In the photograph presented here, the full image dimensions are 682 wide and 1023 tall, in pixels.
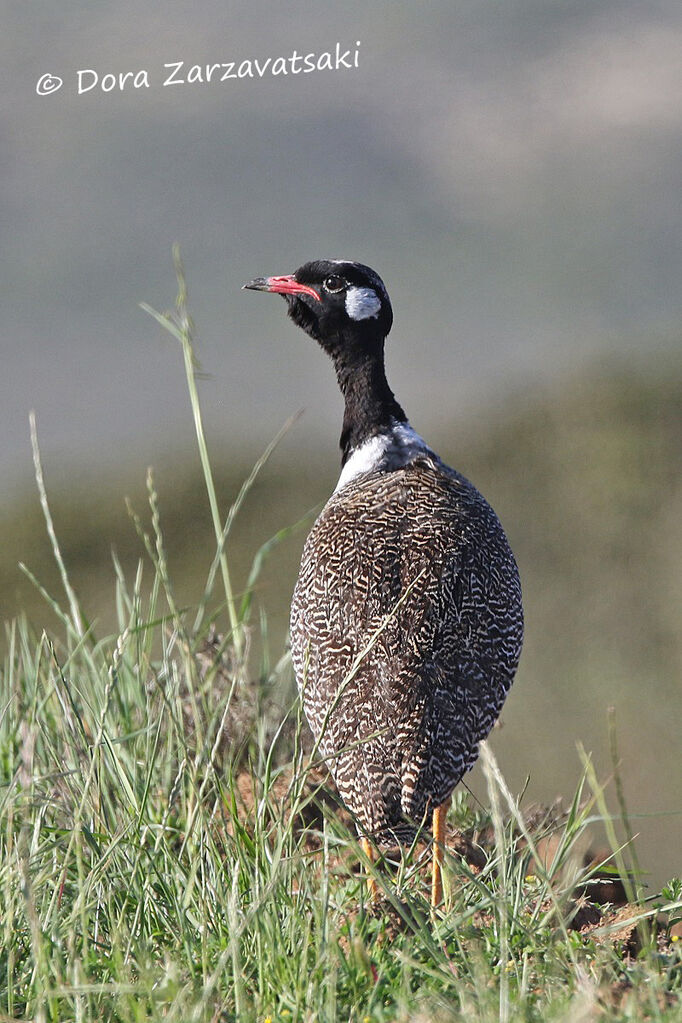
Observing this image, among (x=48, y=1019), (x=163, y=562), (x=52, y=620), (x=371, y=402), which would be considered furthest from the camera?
(x=52, y=620)

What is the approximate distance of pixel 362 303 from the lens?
4.39 m

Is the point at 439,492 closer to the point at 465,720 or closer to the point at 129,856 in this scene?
the point at 465,720

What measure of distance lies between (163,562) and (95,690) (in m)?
0.76

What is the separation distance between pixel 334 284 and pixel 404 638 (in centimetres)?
163

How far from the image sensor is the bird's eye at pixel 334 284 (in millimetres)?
4375

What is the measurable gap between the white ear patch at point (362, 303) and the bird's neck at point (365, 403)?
Result: 0.54ft

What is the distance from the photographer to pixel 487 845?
3.89 m

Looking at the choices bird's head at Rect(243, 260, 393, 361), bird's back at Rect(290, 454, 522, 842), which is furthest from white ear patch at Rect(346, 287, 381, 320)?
bird's back at Rect(290, 454, 522, 842)

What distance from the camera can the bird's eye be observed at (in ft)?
14.4

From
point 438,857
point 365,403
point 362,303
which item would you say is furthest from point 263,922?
point 362,303

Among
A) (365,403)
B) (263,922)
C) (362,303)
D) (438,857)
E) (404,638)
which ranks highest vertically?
(362,303)

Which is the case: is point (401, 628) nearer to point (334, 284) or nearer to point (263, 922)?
point (263, 922)

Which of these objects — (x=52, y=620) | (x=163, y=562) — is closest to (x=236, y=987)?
(x=163, y=562)

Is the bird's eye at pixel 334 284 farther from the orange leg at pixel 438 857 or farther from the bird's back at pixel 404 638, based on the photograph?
the orange leg at pixel 438 857
